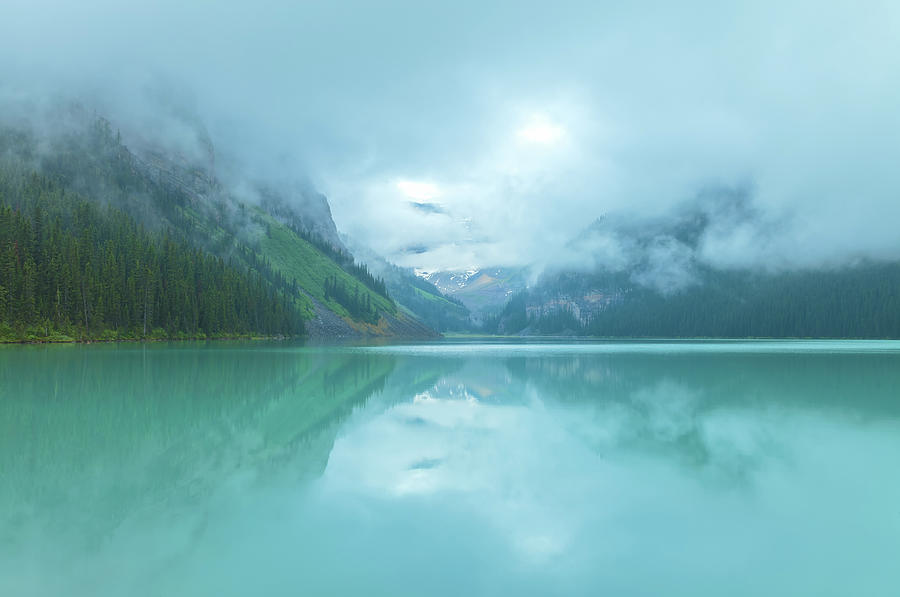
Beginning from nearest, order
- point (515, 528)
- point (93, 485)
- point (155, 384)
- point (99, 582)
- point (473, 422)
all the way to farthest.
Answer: point (99, 582) < point (515, 528) < point (93, 485) < point (473, 422) < point (155, 384)

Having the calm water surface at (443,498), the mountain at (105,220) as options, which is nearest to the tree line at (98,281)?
the mountain at (105,220)

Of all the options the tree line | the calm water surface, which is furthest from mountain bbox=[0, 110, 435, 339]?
the calm water surface

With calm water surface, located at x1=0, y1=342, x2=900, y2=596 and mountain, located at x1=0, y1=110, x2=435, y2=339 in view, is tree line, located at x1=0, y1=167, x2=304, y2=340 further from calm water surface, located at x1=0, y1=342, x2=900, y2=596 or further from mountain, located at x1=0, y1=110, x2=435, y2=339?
calm water surface, located at x1=0, y1=342, x2=900, y2=596

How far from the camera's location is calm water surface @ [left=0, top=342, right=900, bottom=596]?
7242 mm

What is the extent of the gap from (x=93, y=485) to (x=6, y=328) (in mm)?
79318

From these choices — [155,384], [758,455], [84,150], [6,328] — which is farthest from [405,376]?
[84,150]

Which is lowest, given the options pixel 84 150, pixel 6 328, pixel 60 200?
pixel 6 328

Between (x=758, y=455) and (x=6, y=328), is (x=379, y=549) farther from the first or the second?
(x=6, y=328)

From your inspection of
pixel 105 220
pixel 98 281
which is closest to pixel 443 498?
pixel 98 281

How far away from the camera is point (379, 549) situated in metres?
8.12

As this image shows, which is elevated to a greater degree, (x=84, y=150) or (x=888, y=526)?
(x=84, y=150)

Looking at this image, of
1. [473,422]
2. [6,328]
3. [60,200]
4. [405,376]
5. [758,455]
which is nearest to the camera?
[758,455]

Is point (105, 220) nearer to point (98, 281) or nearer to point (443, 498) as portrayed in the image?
point (98, 281)

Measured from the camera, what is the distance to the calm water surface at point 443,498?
7242mm
